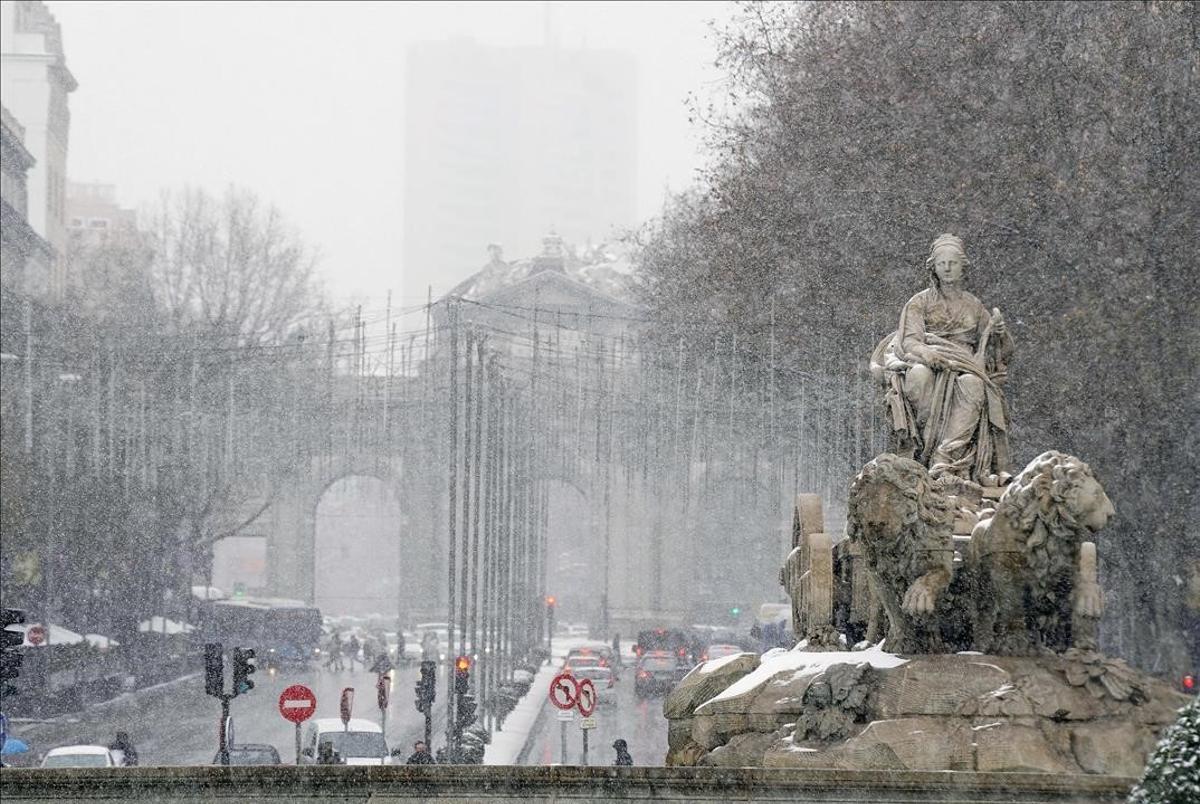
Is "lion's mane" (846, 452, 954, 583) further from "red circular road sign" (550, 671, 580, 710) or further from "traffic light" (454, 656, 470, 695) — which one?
"traffic light" (454, 656, 470, 695)

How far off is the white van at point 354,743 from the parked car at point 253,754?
0.65 metres

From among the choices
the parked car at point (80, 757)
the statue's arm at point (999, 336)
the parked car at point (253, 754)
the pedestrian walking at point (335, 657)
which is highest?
the statue's arm at point (999, 336)

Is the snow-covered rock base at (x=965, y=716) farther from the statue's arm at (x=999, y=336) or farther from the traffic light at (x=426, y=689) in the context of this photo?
the traffic light at (x=426, y=689)

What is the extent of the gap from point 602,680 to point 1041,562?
35.4 m

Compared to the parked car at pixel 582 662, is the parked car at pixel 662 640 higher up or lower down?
higher up

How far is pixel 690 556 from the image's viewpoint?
72438 millimetres

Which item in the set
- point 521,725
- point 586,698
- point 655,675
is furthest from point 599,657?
point 586,698

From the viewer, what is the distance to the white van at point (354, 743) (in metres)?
30.0

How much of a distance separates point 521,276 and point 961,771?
71.6 m

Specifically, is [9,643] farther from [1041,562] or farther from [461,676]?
[461,676]

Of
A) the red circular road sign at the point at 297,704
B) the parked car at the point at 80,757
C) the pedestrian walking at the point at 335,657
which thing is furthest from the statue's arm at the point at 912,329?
the pedestrian walking at the point at 335,657

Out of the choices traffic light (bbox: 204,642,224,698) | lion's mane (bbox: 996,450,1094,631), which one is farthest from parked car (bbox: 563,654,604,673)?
lion's mane (bbox: 996,450,1094,631)

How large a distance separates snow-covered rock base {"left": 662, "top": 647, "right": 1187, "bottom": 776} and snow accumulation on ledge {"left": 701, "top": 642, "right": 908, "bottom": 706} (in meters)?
0.02

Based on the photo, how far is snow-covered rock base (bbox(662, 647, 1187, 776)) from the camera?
513 inches
